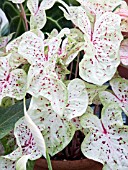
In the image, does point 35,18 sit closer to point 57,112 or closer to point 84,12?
point 84,12

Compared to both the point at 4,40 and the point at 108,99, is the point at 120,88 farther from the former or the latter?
the point at 4,40

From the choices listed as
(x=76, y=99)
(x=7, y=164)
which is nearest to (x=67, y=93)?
(x=76, y=99)

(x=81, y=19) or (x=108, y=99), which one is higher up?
(x=81, y=19)

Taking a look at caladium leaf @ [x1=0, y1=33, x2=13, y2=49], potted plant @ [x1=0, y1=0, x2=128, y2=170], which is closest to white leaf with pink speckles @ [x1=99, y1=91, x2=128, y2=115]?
potted plant @ [x1=0, y1=0, x2=128, y2=170]

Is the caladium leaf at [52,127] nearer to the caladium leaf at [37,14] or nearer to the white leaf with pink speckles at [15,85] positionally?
the white leaf with pink speckles at [15,85]

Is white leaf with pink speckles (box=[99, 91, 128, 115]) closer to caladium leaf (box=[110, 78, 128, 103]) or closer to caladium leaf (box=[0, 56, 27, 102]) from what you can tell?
caladium leaf (box=[110, 78, 128, 103])
